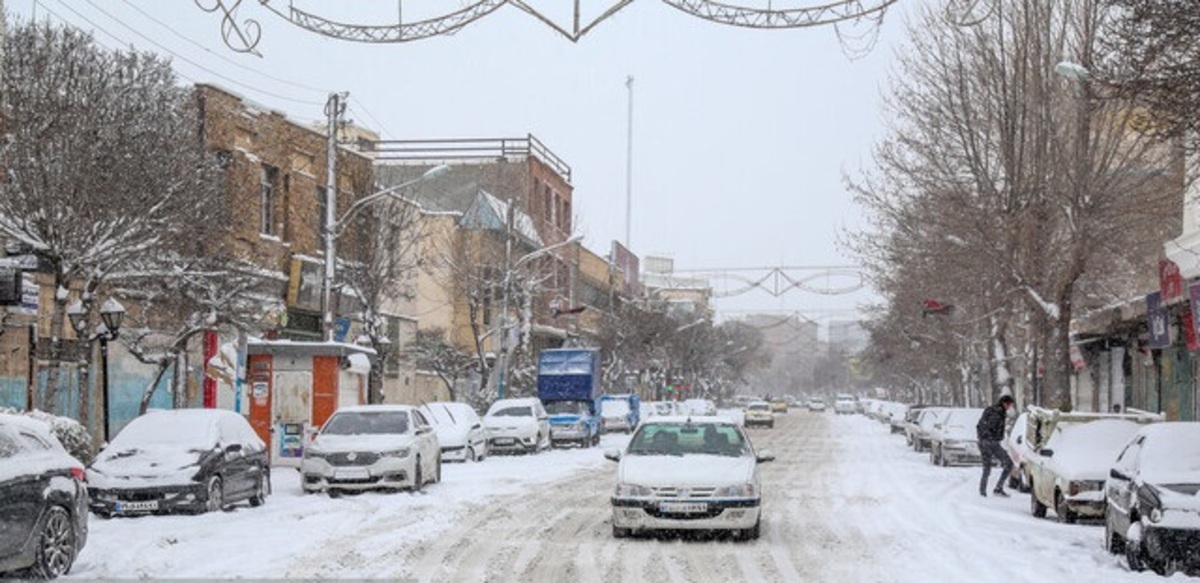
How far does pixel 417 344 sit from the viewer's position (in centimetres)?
5584

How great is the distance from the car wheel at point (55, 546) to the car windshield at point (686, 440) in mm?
7105

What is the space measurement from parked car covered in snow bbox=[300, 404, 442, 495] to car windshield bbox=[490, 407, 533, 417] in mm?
18018

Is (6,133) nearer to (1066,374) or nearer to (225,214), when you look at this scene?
(225,214)

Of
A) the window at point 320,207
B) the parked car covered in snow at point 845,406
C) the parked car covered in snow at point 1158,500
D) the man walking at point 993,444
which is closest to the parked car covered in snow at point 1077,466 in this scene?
the parked car covered in snow at point 1158,500

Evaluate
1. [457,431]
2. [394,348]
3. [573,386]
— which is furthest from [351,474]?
[394,348]

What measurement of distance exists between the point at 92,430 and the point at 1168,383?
2696cm

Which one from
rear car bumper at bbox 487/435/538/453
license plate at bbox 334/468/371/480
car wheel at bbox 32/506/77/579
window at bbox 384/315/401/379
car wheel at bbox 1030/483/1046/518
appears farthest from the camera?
window at bbox 384/315/401/379

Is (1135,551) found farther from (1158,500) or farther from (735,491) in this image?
(735,491)

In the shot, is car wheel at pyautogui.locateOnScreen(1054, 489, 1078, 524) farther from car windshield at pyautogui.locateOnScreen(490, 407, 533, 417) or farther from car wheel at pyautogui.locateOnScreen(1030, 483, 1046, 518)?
car windshield at pyautogui.locateOnScreen(490, 407, 533, 417)

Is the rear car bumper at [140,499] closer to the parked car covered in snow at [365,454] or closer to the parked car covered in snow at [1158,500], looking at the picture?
the parked car covered in snow at [365,454]

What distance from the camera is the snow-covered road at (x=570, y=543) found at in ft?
45.4

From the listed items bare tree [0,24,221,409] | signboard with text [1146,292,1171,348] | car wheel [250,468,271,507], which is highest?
bare tree [0,24,221,409]

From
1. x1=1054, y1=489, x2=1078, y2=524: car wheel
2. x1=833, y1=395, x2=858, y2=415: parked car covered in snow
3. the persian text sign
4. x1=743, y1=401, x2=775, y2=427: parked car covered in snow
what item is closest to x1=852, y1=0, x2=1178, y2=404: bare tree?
the persian text sign

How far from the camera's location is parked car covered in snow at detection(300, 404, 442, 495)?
24.4 m
